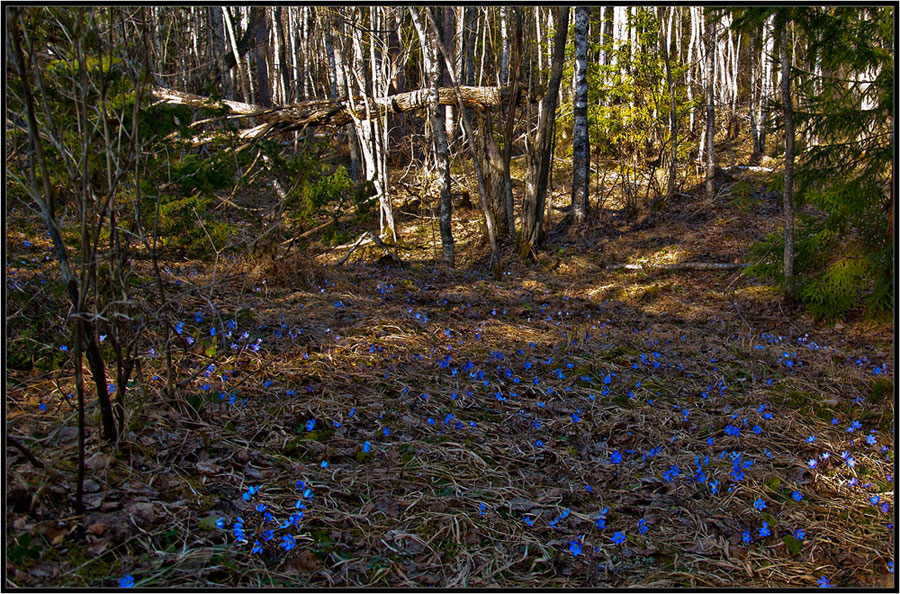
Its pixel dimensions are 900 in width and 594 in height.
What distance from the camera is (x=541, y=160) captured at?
10031 millimetres

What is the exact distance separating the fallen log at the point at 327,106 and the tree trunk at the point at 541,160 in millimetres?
816

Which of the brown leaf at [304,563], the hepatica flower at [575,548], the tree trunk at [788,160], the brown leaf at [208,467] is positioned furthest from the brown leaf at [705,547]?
the tree trunk at [788,160]

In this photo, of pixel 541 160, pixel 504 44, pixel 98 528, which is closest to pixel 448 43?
pixel 504 44

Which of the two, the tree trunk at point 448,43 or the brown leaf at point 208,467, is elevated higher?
the tree trunk at point 448,43

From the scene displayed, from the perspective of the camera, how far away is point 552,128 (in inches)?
396

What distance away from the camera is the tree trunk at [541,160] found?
9.39m

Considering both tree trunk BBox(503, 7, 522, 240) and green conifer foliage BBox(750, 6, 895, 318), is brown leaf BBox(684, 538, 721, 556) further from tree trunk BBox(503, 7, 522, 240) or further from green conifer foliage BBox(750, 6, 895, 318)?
tree trunk BBox(503, 7, 522, 240)

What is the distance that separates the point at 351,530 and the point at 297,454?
737mm

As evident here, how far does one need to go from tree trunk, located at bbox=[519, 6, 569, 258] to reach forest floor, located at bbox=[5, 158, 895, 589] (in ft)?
13.9

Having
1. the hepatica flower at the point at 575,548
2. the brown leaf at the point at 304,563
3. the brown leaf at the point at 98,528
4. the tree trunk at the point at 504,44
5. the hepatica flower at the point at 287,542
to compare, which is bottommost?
the hepatica flower at the point at 575,548

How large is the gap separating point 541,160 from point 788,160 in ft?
12.9

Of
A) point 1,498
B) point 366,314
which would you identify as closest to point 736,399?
point 366,314

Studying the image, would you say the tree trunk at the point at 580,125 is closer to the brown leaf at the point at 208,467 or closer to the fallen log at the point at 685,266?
the fallen log at the point at 685,266

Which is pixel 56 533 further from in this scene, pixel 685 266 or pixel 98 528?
pixel 685 266
